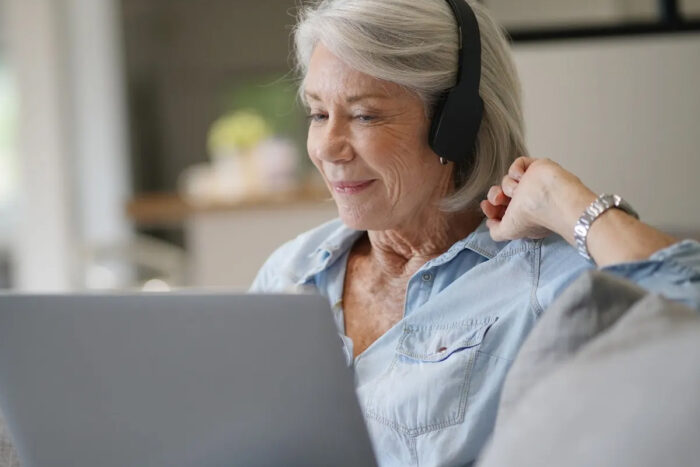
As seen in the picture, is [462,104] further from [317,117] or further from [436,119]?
[317,117]

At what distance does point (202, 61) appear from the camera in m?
7.41

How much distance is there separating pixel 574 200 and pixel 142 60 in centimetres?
667

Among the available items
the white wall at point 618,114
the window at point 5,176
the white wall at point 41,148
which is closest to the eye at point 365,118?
the white wall at point 618,114

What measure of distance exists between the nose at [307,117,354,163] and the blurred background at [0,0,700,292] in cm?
34

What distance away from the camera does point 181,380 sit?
3.13 ft

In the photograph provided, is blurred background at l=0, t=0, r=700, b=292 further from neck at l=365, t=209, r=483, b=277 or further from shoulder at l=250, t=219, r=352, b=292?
neck at l=365, t=209, r=483, b=277

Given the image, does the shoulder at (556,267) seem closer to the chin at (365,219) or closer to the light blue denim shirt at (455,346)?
the light blue denim shirt at (455,346)

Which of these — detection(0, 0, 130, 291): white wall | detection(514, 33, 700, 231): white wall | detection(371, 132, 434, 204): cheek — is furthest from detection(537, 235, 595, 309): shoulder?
detection(0, 0, 130, 291): white wall

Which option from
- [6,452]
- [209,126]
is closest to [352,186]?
[6,452]

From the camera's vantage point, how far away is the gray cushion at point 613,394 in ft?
2.51

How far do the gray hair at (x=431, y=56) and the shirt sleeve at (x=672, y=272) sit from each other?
38cm

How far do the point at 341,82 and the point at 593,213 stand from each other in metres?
0.41

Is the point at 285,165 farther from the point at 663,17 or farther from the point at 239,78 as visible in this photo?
the point at 239,78

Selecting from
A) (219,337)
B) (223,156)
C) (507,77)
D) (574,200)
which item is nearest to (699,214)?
(507,77)
